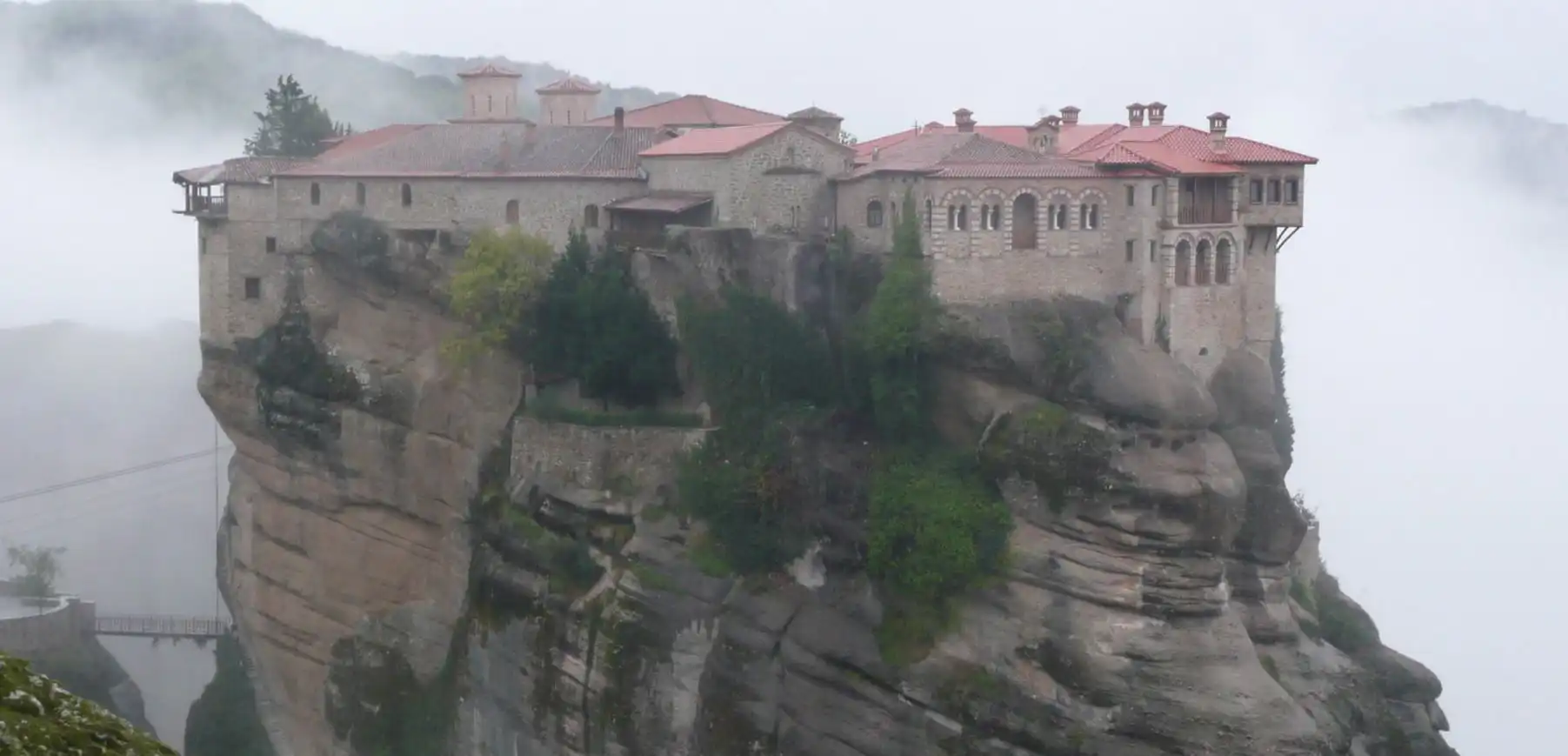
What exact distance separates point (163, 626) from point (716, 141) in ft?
80.6

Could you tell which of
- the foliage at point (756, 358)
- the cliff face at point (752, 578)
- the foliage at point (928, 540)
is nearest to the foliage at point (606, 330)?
the cliff face at point (752, 578)

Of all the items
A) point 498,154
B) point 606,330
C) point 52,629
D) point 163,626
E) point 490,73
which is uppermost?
point 490,73

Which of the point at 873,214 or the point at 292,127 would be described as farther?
the point at 292,127

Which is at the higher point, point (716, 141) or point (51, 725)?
point (716, 141)

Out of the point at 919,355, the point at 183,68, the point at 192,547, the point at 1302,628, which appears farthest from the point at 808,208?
the point at 183,68

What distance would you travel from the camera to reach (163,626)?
59281mm

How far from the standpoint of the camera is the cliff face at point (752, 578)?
3750 centimetres

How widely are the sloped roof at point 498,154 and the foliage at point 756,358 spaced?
4858mm

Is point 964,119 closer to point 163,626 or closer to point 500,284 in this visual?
point 500,284

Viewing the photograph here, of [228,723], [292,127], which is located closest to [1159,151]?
[292,127]

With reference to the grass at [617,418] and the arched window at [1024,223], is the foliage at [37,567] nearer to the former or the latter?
the grass at [617,418]

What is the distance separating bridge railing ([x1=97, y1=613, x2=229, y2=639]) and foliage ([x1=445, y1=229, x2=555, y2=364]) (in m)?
17.6

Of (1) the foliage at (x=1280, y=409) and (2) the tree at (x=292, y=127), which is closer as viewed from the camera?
(1) the foliage at (x=1280, y=409)

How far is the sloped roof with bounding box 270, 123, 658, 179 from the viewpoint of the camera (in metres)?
45.4
